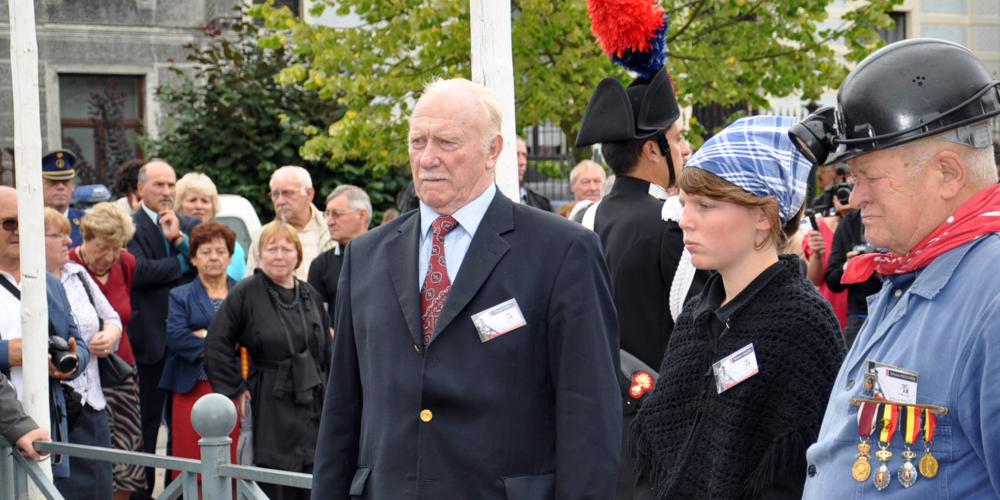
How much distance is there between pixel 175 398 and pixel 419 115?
4859 mm

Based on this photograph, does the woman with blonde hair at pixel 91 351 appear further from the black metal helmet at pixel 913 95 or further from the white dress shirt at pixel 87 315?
the black metal helmet at pixel 913 95

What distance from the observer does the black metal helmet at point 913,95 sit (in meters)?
2.40

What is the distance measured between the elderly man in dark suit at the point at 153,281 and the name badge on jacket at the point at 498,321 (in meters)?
5.14

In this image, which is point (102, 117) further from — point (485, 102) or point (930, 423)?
point (930, 423)

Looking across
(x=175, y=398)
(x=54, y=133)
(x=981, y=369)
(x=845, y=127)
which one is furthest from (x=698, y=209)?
(x=54, y=133)

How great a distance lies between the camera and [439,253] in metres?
3.62

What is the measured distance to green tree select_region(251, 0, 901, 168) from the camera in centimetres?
1430

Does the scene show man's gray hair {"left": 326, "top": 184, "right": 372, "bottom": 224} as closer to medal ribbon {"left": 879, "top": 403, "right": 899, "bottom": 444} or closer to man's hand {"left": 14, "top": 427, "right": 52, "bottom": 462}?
man's hand {"left": 14, "top": 427, "right": 52, "bottom": 462}

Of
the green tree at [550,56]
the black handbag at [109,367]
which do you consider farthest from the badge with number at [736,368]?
the green tree at [550,56]

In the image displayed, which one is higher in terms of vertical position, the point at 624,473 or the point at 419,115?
the point at 419,115

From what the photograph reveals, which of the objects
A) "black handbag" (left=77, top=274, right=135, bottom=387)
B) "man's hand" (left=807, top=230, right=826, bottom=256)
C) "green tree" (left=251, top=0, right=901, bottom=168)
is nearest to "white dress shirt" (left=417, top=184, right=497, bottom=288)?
"black handbag" (left=77, top=274, right=135, bottom=387)

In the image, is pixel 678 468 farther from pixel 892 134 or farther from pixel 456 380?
pixel 892 134

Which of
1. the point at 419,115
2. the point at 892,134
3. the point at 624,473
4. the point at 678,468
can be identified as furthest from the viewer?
the point at 624,473

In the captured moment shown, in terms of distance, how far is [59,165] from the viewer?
8.59m
